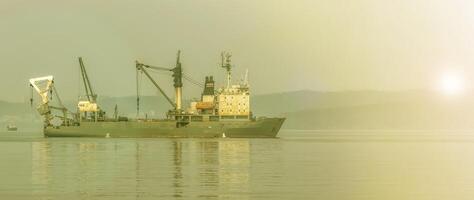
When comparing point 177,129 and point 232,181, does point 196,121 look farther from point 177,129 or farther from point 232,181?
point 232,181

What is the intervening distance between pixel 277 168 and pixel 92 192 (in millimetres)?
17068

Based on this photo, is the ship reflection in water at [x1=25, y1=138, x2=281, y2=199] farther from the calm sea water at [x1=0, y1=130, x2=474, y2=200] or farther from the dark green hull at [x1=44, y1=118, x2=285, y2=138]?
the dark green hull at [x1=44, y1=118, x2=285, y2=138]

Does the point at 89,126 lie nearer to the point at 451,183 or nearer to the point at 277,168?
the point at 277,168

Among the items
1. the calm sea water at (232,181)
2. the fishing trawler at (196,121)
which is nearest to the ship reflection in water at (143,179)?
the calm sea water at (232,181)

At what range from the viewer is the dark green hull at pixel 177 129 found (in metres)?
A: 107

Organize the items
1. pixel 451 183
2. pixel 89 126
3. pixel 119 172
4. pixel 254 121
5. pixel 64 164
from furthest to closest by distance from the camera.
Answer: pixel 89 126 → pixel 254 121 → pixel 64 164 → pixel 119 172 → pixel 451 183

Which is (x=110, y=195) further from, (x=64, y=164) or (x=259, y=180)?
(x=64, y=164)

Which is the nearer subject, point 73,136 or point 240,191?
point 240,191

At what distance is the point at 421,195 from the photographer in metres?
29.7

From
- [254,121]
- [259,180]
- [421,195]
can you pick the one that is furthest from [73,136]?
[421,195]

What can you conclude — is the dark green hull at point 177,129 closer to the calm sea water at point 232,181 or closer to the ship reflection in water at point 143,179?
the ship reflection in water at point 143,179

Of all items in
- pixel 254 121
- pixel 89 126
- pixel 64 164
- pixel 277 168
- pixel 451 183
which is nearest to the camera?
pixel 451 183

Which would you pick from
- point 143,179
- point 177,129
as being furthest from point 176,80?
point 143,179

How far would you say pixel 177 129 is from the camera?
364 feet
